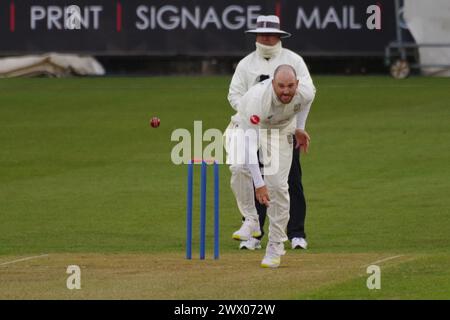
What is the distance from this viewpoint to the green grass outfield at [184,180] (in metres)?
14.5

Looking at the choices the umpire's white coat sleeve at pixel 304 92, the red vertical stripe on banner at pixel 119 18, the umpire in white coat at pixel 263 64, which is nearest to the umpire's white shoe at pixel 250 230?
the umpire in white coat at pixel 263 64

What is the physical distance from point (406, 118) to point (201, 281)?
16.8 m

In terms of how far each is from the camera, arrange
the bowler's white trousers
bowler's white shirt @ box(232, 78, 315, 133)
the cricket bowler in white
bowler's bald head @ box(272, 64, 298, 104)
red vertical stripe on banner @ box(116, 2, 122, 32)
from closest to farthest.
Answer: bowler's bald head @ box(272, 64, 298, 104)
the cricket bowler in white
bowler's white shirt @ box(232, 78, 315, 133)
the bowler's white trousers
red vertical stripe on banner @ box(116, 2, 122, 32)

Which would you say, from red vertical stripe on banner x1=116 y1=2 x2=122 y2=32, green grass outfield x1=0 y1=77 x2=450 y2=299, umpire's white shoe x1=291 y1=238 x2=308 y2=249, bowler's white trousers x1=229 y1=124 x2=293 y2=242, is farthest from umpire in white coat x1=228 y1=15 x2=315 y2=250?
red vertical stripe on banner x1=116 y1=2 x2=122 y2=32

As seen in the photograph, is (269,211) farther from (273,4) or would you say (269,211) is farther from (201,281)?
(273,4)

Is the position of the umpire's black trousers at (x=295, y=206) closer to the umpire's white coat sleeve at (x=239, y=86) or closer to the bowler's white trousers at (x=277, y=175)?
the umpire's white coat sleeve at (x=239, y=86)

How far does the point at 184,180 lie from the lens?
23.2 meters

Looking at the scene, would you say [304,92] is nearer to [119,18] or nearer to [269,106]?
[269,106]

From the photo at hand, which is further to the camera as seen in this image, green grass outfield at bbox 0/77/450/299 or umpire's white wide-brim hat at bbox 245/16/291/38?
umpire's white wide-brim hat at bbox 245/16/291/38

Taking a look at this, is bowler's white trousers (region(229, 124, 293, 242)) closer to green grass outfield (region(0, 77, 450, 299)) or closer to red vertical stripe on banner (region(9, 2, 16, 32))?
green grass outfield (region(0, 77, 450, 299))

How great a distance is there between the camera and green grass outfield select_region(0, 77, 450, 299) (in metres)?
14.5

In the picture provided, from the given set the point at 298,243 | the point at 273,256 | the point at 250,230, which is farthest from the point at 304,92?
the point at 298,243
